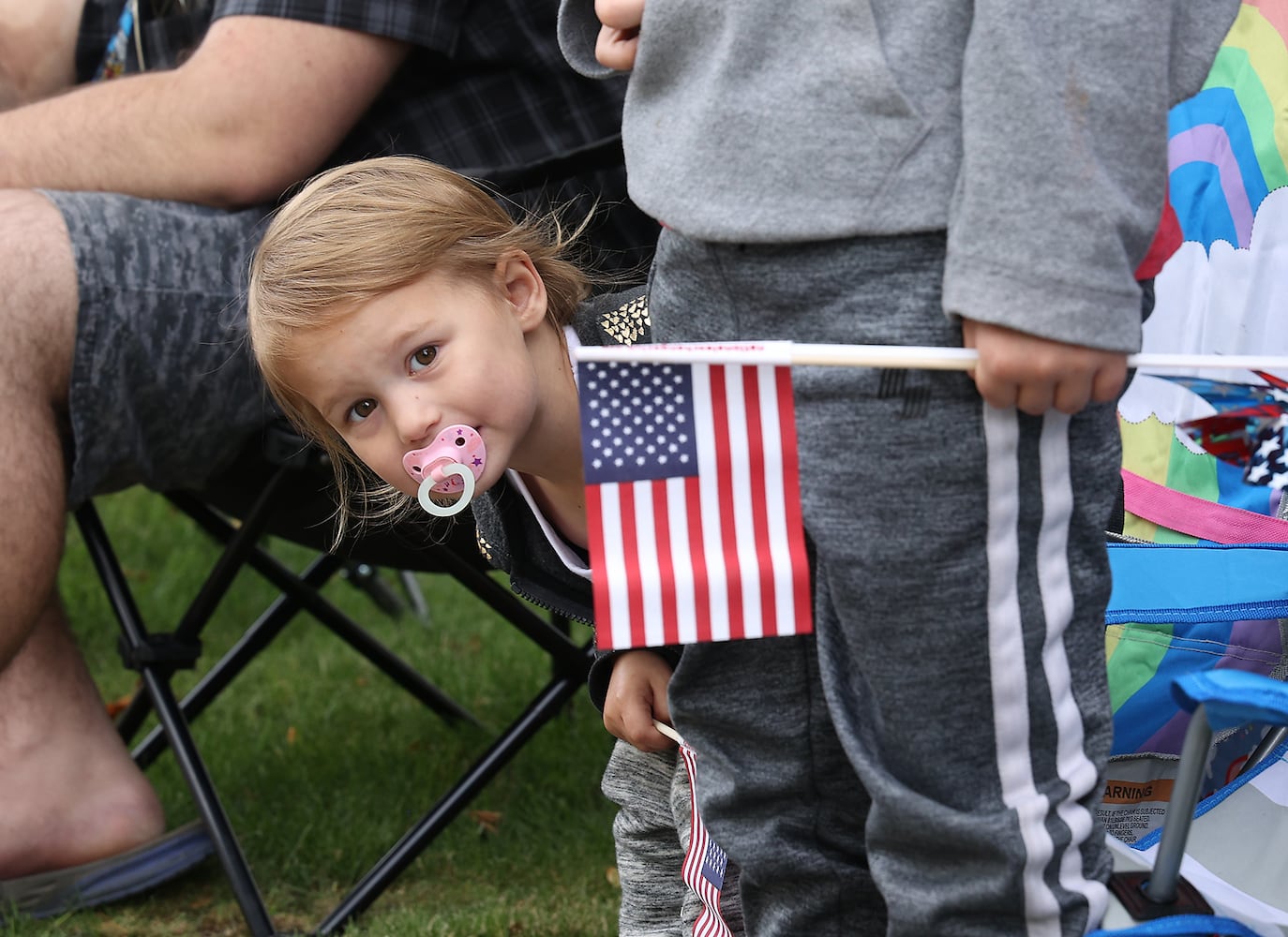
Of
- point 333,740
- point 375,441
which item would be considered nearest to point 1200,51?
point 375,441

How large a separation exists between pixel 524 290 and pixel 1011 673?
738 millimetres

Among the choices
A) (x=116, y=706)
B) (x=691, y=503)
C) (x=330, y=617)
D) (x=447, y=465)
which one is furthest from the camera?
(x=116, y=706)

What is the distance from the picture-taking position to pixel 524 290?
167 centimetres

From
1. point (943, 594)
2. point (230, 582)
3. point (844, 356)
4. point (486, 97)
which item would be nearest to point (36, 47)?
point (486, 97)

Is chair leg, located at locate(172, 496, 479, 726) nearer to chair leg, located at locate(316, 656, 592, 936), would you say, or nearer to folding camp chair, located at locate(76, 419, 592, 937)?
folding camp chair, located at locate(76, 419, 592, 937)

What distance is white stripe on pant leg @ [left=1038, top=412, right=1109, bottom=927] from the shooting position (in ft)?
4.10

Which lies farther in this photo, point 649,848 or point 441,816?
point 441,816

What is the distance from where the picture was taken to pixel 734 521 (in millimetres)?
1317

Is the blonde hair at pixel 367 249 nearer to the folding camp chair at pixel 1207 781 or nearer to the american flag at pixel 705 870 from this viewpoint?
the american flag at pixel 705 870

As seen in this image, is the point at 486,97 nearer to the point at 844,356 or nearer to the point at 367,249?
the point at 367,249

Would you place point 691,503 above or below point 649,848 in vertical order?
above

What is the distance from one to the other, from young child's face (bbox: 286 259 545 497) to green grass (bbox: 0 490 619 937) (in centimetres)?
91

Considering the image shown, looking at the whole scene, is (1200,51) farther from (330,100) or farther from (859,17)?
(330,100)

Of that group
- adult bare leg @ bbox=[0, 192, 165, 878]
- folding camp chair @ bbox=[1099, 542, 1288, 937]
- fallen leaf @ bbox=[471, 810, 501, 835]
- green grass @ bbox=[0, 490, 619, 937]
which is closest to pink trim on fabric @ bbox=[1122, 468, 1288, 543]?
folding camp chair @ bbox=[1099, 542, 1288, 937]
